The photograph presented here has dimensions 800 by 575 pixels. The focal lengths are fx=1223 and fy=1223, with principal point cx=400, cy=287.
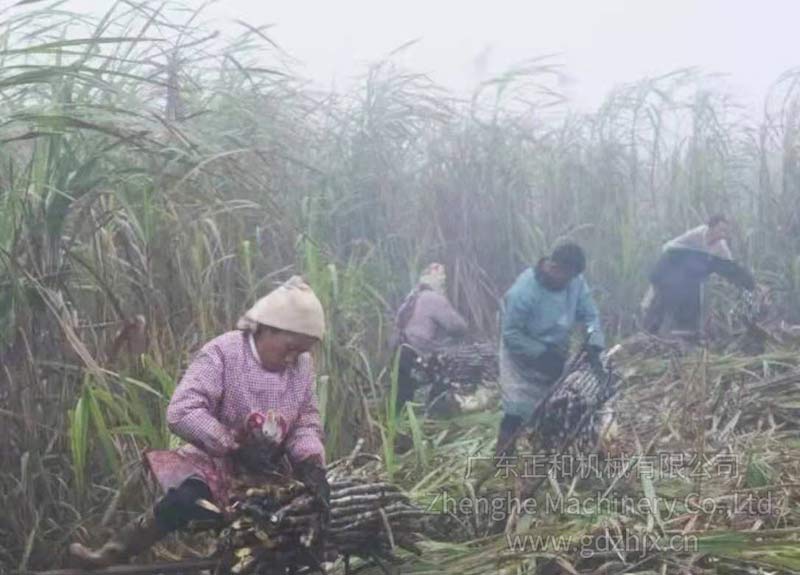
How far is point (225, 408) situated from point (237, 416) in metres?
0.03

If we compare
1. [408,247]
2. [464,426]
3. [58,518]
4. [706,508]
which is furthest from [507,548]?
[408,247]

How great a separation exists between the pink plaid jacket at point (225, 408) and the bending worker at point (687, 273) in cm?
437

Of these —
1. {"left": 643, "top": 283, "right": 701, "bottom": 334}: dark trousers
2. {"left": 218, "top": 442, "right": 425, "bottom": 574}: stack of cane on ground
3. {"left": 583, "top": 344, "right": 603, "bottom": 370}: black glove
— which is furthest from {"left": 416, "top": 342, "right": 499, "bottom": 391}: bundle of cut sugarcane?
{"left": 218, "top": 442, "right": 425, "bottom": 574}: stack of cane on ground

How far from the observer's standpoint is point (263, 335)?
2926 millimetres

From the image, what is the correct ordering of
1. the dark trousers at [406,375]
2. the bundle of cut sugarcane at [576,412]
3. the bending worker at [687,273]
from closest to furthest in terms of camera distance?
the bundle of cut sugarcane at [576,412], the dark trousers at [406,375], the bending worker at [687,273]

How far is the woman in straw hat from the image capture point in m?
2.77

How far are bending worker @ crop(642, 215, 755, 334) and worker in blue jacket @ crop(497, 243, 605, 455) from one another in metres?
2.35

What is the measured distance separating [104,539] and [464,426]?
7.91ft

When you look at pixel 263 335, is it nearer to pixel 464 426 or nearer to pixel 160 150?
pixel 160 150

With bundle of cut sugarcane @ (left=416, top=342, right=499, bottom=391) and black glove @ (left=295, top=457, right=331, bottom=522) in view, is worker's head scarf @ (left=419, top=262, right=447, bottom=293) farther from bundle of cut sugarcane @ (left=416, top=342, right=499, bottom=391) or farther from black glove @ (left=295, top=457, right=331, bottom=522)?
black glove @ (left=295, top=457, right=331, bottom=522)

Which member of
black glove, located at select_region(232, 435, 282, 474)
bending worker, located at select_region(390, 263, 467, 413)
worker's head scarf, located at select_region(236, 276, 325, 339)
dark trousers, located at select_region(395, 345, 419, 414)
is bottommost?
dark trousers, located at select_region(395, 345, 419, 414)

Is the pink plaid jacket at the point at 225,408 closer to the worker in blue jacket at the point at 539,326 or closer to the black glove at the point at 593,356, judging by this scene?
the black glove at the point at 593,356

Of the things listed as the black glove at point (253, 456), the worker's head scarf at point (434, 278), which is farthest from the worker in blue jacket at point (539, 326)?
the black glove at point (253, 456)

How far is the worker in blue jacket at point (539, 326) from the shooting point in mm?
4645
